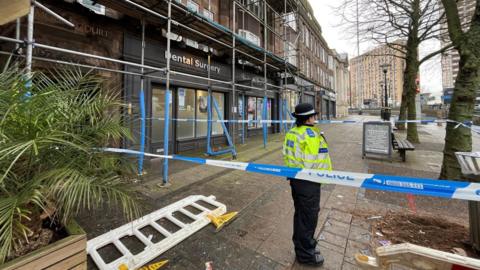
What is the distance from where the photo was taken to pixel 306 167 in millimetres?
2125

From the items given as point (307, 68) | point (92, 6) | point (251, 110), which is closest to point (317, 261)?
point (92, 6)

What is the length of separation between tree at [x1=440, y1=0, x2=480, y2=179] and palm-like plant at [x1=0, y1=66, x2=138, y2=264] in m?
5.41

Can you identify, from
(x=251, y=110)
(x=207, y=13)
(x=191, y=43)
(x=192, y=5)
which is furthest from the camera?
(x=251, y=110)

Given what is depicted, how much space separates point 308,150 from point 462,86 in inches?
163

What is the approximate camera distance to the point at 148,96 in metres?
6.19

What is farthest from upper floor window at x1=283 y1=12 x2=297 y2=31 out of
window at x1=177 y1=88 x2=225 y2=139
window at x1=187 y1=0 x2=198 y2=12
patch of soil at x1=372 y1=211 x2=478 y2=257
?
patch of soil at x1=372 y1=211 x2=478 y2=257

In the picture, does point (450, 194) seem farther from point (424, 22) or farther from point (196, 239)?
point (424, 22)

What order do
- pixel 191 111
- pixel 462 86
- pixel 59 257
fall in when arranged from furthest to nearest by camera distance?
1. pixel 191 111
2. pixel 462 86
3. pixel 59 257

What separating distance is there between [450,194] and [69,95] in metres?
3.07

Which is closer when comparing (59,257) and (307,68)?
(59,257)

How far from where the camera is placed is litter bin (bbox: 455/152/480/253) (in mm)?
2231

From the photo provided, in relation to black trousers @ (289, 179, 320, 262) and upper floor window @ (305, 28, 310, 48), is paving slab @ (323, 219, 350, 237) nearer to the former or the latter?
black trousers @ (289, 179, 320, 262)

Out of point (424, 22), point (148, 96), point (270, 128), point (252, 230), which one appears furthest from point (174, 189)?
point (424, 22)

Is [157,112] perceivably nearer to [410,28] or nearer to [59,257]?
[59,257]
